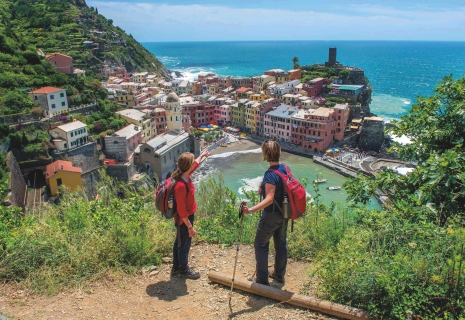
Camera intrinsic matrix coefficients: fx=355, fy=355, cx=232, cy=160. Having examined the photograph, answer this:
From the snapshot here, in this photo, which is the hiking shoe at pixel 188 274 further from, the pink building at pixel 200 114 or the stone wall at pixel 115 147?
the pink building at pixel 200 114

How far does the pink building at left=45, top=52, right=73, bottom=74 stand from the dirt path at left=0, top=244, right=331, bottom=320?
120 ft

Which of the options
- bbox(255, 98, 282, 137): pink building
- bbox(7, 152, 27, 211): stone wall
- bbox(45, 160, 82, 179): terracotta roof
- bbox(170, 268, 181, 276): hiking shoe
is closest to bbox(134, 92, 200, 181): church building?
bbox(45, 160, 82, 179): terracotta roof

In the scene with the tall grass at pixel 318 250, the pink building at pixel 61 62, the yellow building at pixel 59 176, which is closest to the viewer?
the tall grass at pixel 318 250

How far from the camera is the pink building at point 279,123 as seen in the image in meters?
37.6

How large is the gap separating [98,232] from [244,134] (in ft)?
119

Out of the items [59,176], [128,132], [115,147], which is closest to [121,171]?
[115,147]

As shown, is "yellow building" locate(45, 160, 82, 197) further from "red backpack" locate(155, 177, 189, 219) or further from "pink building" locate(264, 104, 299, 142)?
"pink building" locate(264, 104, 299, 142)

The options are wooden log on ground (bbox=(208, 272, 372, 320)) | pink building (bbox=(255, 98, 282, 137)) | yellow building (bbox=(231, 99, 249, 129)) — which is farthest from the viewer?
yellow building (bbox=(231, 99, 249, 129))

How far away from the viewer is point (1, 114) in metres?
20.3

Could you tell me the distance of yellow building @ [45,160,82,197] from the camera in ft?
61.9

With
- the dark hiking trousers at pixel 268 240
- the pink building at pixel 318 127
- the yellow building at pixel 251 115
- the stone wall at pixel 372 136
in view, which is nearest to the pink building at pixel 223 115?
the yellow building at pixel 251 115

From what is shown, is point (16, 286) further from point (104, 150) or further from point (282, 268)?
point (104, 150)

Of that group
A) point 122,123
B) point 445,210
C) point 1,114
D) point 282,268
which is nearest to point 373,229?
point 445,210

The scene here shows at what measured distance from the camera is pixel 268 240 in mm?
3617
